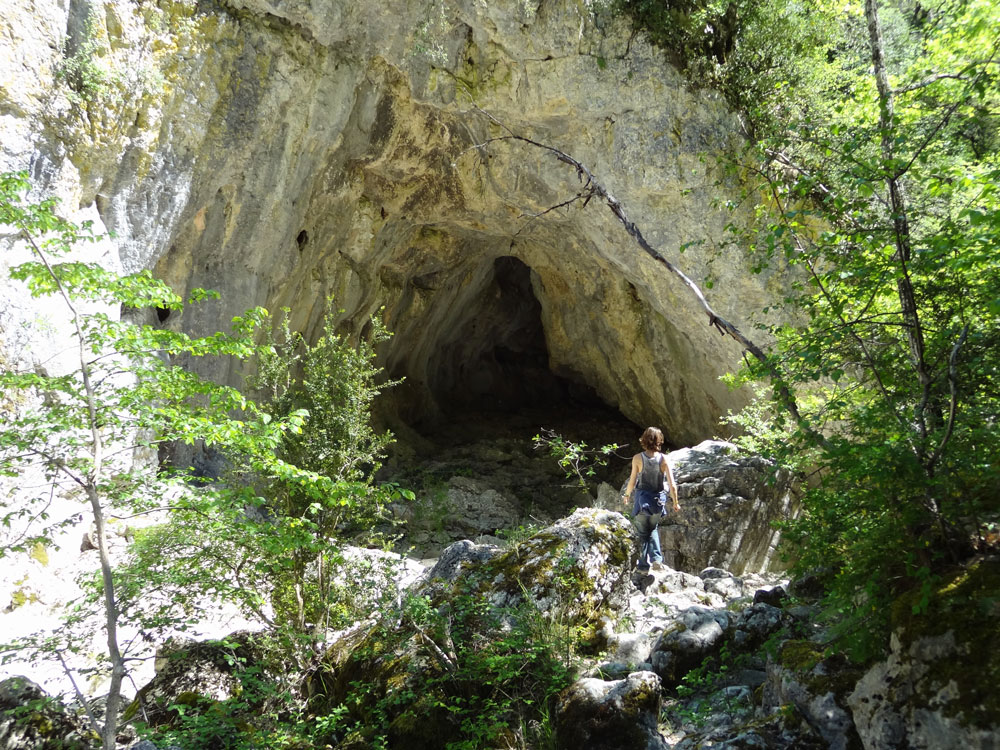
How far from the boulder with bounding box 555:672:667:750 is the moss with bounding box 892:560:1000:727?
1.24 meters

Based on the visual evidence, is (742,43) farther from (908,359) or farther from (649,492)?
(908,359)

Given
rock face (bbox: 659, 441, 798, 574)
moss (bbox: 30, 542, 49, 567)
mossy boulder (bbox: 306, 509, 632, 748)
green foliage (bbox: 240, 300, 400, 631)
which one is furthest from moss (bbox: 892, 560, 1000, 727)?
moss (bbox: 30, 542, 49, 567)

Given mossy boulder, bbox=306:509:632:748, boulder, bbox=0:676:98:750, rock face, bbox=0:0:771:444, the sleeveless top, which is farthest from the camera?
rock face, bbox=0:0:771:444

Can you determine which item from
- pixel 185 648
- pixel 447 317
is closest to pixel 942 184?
pixel 185 648

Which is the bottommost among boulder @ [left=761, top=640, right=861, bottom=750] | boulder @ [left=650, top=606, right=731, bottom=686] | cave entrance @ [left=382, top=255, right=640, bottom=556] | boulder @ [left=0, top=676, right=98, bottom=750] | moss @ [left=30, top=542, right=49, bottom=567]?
boulder @ [left=761, top=640, right=861, bottom=750]

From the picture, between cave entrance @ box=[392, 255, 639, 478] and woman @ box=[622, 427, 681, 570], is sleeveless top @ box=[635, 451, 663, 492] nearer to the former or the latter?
woman @ box=[622, 427, 681, 570]

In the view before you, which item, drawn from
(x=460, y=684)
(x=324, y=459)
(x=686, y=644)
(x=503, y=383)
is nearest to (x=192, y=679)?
(x=324, y=459)

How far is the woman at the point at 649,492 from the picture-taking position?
5.63 meters

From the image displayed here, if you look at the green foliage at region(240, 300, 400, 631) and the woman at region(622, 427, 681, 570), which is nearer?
the green foliage at region(240, 300, 400, 631)

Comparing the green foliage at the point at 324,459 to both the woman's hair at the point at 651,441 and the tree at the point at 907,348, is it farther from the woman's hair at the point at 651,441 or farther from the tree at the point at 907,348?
the tree at the point at 907,348

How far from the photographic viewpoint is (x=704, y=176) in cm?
952

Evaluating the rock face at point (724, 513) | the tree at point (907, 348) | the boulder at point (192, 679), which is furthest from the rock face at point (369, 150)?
the boulder at point (192, 679)

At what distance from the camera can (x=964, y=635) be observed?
233 cm

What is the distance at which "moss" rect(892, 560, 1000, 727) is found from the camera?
2.17 meters
